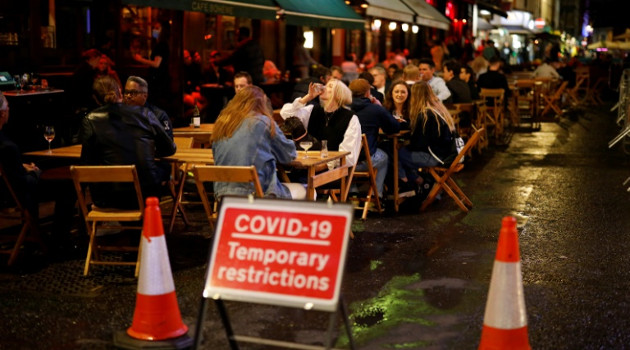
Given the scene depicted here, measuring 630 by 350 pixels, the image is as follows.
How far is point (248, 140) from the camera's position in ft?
25.2

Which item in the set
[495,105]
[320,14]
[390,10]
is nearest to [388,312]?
[320,14]

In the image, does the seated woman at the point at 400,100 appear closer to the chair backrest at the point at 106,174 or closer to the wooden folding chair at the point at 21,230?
the chair backrest at the point at 106,174

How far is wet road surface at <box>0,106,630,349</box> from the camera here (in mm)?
6086

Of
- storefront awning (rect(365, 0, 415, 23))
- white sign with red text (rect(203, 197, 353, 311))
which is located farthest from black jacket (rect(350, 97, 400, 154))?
storefront awning (rect(365, 0, 415, 23))

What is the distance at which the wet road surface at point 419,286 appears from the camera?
6.09 m

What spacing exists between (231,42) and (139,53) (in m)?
5.12

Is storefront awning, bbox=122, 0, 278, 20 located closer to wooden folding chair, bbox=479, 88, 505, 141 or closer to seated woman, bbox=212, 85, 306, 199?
seated woman, bbox=212, 85, 306, 199

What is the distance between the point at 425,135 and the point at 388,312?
4289 mm

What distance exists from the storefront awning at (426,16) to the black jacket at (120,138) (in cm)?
1670

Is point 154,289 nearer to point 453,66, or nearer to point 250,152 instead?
point 250,152

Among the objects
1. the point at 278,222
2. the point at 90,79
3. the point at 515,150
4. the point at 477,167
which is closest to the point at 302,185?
the point at 278,222

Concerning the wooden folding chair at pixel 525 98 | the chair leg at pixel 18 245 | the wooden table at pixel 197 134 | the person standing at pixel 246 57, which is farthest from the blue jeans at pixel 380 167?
the wooden folding chair at pixel 525 98

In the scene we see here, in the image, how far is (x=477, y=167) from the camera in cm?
1439

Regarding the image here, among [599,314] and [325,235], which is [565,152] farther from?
[325,235]
